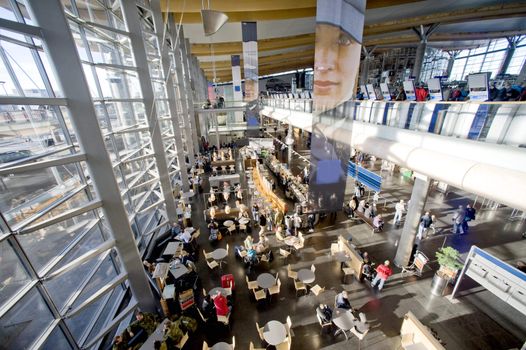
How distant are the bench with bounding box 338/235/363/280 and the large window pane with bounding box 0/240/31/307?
315 inches

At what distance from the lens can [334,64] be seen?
288 inches

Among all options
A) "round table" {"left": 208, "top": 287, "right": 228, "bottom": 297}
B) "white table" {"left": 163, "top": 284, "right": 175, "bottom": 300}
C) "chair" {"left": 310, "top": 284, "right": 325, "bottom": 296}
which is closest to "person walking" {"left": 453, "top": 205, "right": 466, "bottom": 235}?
"chair" {"left": 310, "top": 284, "right": 325, "bottom": 296}

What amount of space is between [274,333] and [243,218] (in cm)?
525

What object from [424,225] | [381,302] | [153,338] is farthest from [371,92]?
[153,338]

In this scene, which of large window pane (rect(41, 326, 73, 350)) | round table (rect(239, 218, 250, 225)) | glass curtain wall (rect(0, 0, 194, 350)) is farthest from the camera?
round table (rect(239, 218, 250, 225))

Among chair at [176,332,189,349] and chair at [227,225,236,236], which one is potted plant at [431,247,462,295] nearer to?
chair at [176,332,189,349]

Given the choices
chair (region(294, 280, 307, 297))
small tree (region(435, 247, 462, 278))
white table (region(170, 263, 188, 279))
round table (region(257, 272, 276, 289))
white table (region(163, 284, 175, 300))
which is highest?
small tree (region(435, 247, 462, 278))

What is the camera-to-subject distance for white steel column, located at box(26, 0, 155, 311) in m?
3.90

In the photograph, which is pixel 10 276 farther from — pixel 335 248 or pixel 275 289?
pixel 335 248

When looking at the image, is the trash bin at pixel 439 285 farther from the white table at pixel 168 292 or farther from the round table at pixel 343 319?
the white table at pixel 168 292

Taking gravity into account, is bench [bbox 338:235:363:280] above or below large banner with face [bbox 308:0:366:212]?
below

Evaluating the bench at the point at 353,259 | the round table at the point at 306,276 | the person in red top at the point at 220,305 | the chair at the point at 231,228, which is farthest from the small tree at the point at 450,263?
the chair at the point at 231,228

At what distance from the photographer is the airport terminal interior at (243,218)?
3947 mm

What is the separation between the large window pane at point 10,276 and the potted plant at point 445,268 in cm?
918
